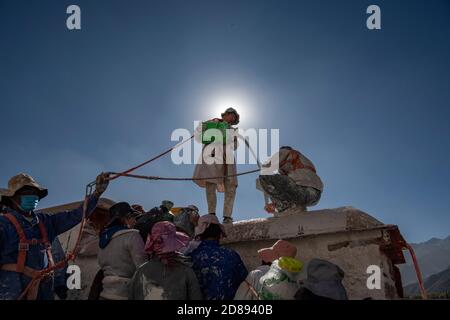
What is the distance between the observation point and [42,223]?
4.09m

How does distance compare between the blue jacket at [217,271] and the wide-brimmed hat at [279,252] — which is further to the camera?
the wide-brimmed hat at [279,252]

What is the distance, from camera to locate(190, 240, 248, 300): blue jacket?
3.50 meters

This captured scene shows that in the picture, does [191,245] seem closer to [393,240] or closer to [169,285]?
[169,285]

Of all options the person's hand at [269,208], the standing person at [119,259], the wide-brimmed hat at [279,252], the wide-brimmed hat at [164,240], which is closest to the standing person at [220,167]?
the person's hand at [269,208]

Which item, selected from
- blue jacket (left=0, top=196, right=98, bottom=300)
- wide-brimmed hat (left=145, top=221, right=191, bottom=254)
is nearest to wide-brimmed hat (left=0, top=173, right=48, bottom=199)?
blue jacket (left=0, top=196, right=98, bottom=300)

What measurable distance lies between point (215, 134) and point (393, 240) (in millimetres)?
3256

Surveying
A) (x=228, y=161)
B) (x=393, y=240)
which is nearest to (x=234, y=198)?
(x=228, y=161)

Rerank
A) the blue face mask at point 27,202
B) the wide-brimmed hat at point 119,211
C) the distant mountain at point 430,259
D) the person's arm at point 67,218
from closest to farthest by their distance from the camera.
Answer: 1. the blue face mask at point 27,202
2. the wide-brimmed hat at point 119,211
3. the person's arm at point 67,218
4. the distant mountain at point 430,259

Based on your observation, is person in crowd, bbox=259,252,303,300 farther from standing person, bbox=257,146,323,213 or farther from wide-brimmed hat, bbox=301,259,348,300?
standing person, bbox=257,146,323,213

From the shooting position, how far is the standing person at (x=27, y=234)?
12.0 feet

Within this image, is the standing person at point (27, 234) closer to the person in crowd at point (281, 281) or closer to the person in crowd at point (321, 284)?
the person in crowd at point (281, 281)

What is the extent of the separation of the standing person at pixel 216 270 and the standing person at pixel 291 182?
1.24 metres

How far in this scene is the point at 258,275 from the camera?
3.60m

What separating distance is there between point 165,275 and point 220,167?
301 centimetres
